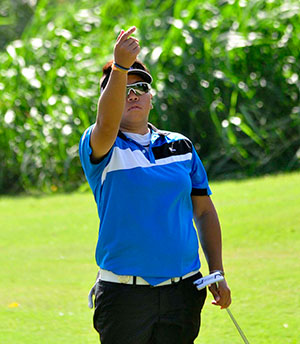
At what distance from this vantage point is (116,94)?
2842 millimetres

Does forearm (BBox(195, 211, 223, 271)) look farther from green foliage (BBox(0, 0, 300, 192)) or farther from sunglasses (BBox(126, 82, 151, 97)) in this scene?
green foliage (BBox(0, 0, 300, 192))

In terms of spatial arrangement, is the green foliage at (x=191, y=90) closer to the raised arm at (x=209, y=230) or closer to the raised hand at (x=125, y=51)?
the raised arm at (x=209, y=230)

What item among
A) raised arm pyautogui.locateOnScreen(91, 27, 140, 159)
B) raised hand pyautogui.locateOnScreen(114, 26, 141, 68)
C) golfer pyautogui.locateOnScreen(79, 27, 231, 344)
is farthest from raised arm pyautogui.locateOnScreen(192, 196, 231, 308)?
raised hand pyautogui.locateOnScreen(114, 26, 141, 68)

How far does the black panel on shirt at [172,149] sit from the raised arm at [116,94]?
0.89 feet

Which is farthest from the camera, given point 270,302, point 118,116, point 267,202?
point 267,202

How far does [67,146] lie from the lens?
1148cm

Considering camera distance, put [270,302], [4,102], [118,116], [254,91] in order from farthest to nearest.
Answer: [4,102] < [254,91] < [270,302] < [118,116]

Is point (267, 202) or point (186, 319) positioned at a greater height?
point (186, 319)

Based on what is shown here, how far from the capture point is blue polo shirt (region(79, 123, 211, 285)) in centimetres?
299

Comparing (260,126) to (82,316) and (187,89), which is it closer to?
(187,89)

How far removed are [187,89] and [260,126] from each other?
3.85 feet

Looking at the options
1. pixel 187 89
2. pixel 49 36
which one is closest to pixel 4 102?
pixel 49 36

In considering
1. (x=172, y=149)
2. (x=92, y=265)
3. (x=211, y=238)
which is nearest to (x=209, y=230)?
(x=211, y=238)

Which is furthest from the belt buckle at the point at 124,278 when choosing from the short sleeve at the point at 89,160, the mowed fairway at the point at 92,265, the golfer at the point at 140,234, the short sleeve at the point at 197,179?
the mowed fairway at the point at 92,265
